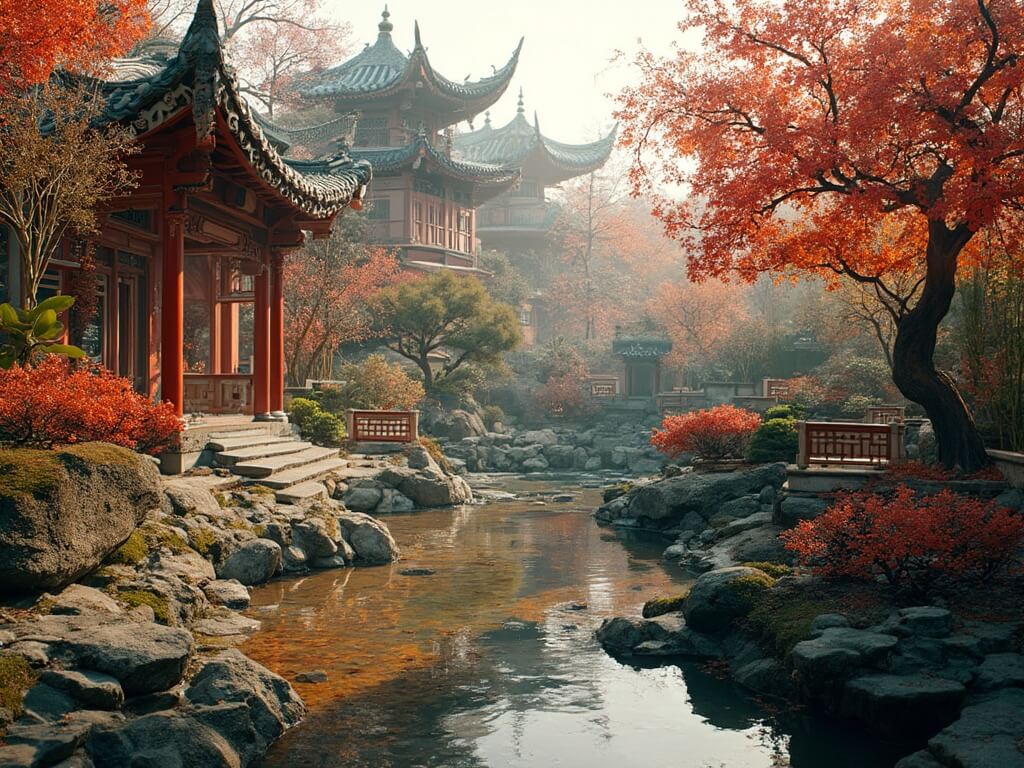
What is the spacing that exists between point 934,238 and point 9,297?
459 inches

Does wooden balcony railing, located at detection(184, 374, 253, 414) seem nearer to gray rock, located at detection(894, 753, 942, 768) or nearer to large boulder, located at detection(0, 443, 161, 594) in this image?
large boulder, located at detection(0, 443, 161, 594)

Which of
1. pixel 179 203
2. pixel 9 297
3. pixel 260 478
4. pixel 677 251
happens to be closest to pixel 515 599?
pixel 260 478

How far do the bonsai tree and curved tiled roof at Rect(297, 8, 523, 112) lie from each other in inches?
456

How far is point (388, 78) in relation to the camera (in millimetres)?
40031

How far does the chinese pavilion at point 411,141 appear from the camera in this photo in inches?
1446

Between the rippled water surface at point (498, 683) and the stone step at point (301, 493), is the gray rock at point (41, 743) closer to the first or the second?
the rippled water surface at point (498, 683)

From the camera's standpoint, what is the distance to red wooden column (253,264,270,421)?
16547 mm

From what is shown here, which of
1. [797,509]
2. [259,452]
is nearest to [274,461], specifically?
[259,452]

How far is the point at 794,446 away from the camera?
16.7m

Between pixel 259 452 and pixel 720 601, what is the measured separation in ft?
26.4

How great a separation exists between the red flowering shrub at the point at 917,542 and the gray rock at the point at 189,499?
641 centimetres

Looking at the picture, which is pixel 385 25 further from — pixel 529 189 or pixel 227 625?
pixel 227 625

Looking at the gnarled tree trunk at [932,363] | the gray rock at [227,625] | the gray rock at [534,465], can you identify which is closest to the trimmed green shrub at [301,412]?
the gray rock at [534,465]

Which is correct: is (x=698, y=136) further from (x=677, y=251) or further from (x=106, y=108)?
(x=677, y=251)
